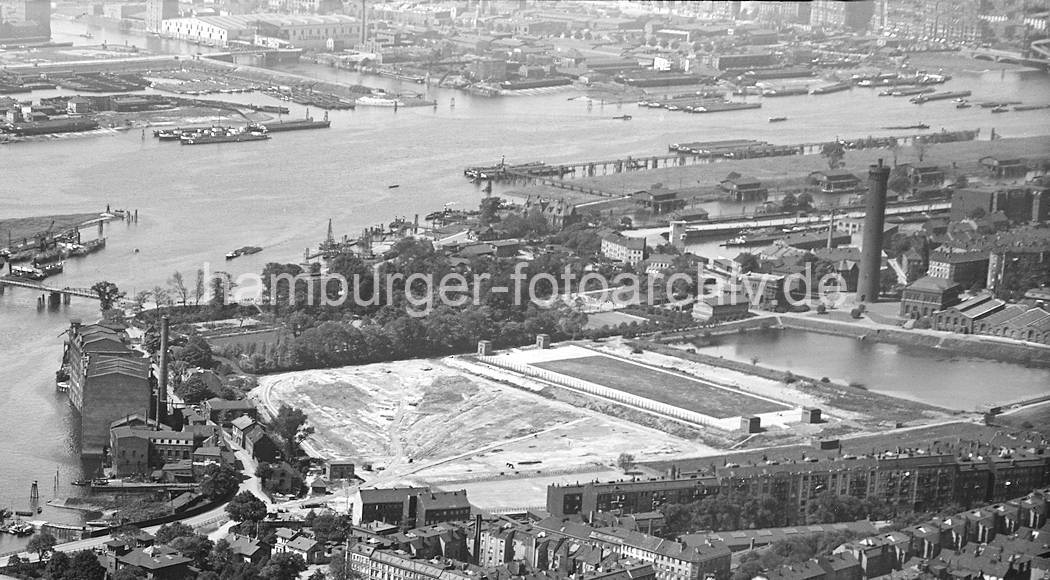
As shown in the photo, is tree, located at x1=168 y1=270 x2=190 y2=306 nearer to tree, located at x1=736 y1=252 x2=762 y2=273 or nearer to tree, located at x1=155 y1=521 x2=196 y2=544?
tree, located at x1=736 y1=252 x2=762 y2=273

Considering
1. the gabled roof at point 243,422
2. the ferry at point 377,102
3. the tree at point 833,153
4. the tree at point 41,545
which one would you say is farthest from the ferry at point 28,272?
the ferry at point 377,102

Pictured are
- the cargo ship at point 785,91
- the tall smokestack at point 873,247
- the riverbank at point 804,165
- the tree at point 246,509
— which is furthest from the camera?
the cargo ship at point 785,91

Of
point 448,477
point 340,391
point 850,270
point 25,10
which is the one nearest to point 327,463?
point 448,477

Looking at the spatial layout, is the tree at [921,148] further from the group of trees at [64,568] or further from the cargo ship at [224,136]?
the group of trees at [64,568]

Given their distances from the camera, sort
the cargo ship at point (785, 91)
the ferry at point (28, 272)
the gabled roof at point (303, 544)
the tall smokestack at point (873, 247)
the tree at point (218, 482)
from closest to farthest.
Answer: the gabled roof at point (303, 544)
the tree at point (218, 482)
the ferry at point (28, 272)
the tall smokestack at point (873, 247)
the cargo ship at point (785, 91)

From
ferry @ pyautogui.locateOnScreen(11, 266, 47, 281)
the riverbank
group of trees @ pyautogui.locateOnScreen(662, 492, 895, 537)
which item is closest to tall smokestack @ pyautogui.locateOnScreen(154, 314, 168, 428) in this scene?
group of trees @ pyautogui.locateOnScreen(662, 492, 895, 537)

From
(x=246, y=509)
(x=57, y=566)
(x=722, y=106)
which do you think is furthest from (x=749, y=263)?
(x=722, y=106)
